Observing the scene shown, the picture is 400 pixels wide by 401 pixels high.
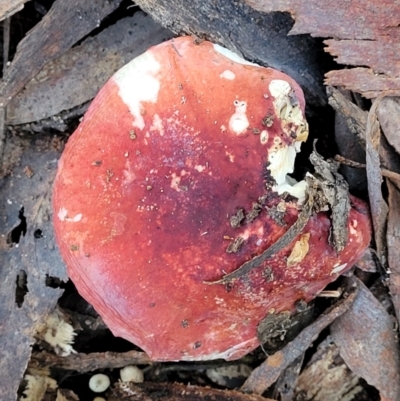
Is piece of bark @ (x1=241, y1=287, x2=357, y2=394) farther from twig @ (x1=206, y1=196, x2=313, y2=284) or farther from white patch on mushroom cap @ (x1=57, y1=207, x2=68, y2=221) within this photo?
white patch on mushroom cap @ (x1=57, y1=207, x2=68, y2=221)

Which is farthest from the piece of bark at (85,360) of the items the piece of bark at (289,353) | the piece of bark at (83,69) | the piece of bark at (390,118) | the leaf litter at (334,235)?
the piece of bark at (390,118)

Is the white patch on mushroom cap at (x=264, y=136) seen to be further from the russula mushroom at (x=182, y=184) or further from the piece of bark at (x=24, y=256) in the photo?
the piece of bark at (x=24, y=256)

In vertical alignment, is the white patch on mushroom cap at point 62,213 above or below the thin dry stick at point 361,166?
above

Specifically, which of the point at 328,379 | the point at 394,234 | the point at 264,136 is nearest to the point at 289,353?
the point at 328,379

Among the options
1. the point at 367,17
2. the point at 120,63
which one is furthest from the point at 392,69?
the point at 120,63

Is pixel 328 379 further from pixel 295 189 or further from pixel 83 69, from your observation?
pixel 83 69

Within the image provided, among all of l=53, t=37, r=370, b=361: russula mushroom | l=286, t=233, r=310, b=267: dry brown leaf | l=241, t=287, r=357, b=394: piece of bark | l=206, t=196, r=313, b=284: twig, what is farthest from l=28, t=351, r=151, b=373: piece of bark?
l=286, t=233, r=310, b=267: dry brown leaf
